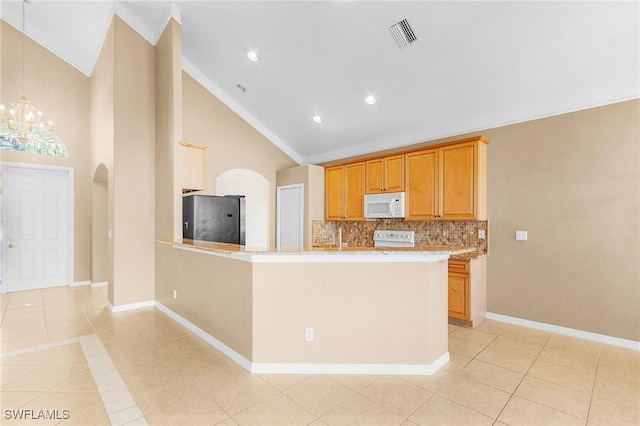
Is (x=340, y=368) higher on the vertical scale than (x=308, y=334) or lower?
lower

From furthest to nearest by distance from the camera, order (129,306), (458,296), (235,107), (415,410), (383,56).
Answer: (235,107) → (129,306) → (458,296) → (383,56) → (415,410)

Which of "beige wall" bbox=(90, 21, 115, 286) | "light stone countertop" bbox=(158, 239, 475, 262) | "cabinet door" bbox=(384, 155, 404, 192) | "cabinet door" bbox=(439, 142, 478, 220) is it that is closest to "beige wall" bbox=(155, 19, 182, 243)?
"beige wall" bbox=(90, 21, 115, 286)

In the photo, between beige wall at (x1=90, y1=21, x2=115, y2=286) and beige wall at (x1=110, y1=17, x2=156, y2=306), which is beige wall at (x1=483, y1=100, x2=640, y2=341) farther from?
beige wall at (x1=90, y1=21, x2=115, y2=286)

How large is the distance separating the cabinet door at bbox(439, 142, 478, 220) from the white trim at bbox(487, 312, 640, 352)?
139 cm

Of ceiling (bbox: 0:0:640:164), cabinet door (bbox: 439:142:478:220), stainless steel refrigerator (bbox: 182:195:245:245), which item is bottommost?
stainless steel refrigerator (bbox: 182:195:245:245)

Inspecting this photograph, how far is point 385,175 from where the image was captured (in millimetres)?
4812

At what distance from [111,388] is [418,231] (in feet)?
13.3

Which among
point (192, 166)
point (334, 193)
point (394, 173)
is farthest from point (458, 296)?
point (192, 166)

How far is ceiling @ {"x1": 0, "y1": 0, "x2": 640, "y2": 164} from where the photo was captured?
2.97 m

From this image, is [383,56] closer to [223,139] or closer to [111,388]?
[223,139]

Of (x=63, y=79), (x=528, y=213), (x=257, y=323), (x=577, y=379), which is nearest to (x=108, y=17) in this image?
(x=63, y=79)

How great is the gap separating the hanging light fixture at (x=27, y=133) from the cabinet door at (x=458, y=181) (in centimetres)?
546

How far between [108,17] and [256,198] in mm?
4070

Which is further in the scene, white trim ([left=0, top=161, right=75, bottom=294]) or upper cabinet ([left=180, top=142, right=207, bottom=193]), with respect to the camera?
white trim ([left=0, top=161, right=75, bottom=294])
